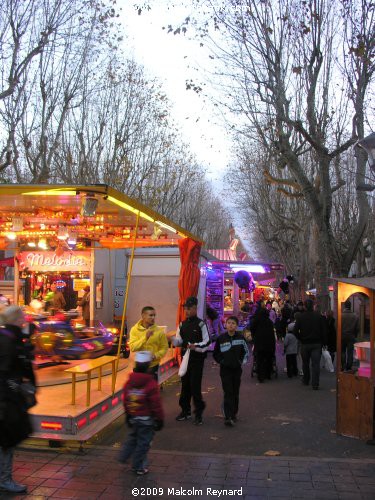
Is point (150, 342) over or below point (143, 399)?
over

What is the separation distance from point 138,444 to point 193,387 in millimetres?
2395

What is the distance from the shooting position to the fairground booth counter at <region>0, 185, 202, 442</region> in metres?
6.64

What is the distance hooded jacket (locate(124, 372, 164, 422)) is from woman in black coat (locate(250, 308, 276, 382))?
6.09m

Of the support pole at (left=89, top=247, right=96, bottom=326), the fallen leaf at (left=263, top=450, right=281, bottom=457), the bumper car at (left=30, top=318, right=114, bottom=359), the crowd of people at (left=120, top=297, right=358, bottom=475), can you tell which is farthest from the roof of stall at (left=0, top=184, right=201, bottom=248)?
the fallen leaf at (left=263, top=450, right=281, bottom=457)

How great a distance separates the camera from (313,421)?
7.55 metres

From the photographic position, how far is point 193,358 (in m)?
7.43

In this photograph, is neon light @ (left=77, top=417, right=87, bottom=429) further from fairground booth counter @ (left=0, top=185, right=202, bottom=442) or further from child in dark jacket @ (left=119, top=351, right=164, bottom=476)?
child in dark jacket @ (left=119, top=351, right=164, bottom=476)

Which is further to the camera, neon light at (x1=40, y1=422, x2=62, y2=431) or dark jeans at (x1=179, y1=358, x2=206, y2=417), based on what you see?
dark jeans at (x1=179, y1=358, x2=206, y2=417)

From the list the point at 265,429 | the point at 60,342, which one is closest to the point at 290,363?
the point at 265,429

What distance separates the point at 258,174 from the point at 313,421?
24.0m

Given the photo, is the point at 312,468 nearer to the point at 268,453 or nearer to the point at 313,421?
the point at 268,453

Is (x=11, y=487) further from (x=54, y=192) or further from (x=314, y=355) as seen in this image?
(x=314, y=355)

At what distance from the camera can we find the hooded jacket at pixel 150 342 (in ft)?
22.7

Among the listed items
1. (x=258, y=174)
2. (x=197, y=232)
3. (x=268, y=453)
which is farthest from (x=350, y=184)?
(x=268, y=453)
